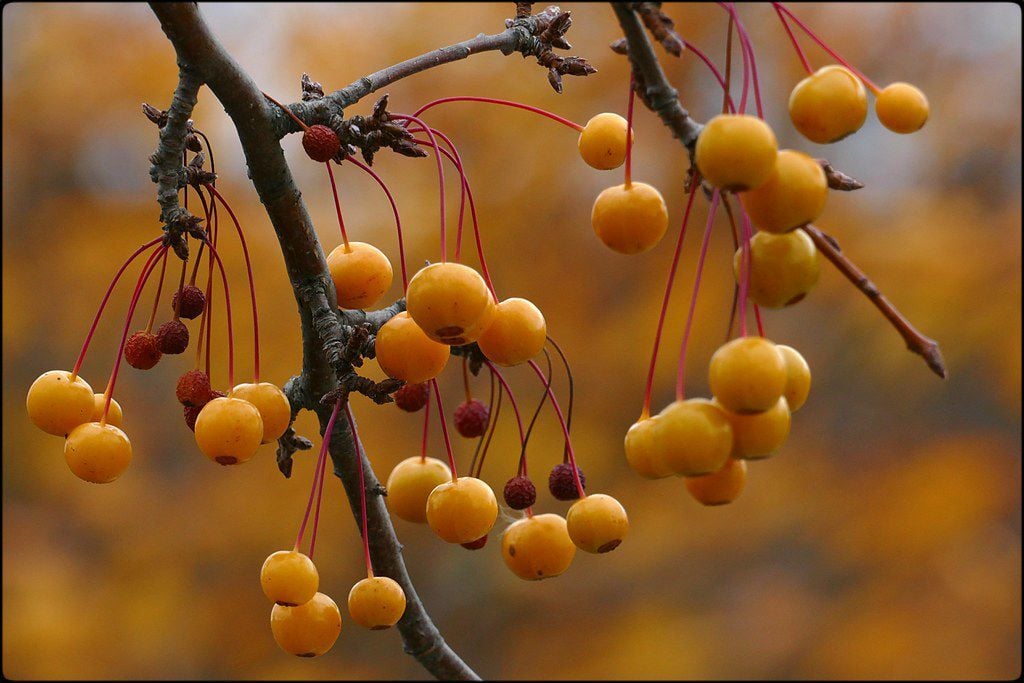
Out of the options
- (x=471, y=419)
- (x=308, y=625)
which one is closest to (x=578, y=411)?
(x=471, y=419)

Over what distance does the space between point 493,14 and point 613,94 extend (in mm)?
843

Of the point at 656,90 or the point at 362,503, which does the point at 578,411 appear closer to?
the point at 362,503

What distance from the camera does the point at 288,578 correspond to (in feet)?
2.70

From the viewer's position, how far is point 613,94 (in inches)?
221

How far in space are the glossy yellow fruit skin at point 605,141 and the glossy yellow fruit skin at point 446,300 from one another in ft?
0.71

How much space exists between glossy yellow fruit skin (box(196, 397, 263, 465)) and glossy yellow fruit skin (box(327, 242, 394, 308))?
0.60 feet

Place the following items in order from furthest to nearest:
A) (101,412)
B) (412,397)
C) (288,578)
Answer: (412,397) → (101,412) → (288,578)

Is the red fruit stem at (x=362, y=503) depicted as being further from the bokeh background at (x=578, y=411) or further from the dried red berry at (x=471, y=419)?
the bokeh background at (x=578, y=411)

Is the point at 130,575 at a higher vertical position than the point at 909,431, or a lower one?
lower

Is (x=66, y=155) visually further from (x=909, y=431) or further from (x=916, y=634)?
(x=916, y=634)

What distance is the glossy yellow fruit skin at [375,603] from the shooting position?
88 centimetres

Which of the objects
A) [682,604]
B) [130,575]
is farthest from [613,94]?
[130,575]

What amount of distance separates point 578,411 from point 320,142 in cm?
444

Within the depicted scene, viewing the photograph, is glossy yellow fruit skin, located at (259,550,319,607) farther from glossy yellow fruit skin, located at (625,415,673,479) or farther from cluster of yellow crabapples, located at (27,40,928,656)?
glossy yellow fruit skin, located at (625,415,673,479)
